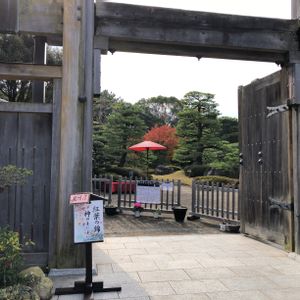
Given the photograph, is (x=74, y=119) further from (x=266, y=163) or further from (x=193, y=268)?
(x=266, y=163)

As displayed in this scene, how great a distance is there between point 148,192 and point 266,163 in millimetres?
5449

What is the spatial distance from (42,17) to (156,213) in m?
7.74

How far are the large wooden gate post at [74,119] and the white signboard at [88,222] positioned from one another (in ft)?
2.91

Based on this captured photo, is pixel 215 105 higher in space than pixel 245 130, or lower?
higher

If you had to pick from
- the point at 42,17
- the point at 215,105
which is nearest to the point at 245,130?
the point at 42,17

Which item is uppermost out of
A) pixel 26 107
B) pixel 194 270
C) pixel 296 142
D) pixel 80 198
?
pixel 26 107

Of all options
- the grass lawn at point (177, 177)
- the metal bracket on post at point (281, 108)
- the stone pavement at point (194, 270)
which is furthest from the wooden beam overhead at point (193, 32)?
the grass lawn at point (177, 177)

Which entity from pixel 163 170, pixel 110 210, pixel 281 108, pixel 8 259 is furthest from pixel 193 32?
pixel 163 170

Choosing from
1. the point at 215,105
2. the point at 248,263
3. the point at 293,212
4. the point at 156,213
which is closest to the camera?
the point at 248,263

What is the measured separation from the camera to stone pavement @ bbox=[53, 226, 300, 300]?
4.64 metres

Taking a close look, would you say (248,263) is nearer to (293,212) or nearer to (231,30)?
(293,212)

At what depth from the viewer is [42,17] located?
5.71m

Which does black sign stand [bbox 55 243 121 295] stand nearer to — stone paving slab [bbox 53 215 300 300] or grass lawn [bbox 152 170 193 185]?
stone paving slab [bbox 53 215 300 300]

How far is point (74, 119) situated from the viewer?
5625mm
